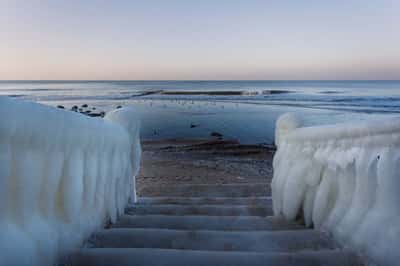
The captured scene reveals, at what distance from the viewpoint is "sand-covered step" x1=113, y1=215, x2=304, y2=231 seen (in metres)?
2.62

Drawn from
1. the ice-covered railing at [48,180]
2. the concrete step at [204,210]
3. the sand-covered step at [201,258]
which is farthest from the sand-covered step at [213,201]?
the sand-covered step at [201,258]

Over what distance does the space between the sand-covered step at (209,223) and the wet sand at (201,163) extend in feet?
7.00

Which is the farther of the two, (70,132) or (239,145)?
(239,145)

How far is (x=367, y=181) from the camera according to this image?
73.0 inches

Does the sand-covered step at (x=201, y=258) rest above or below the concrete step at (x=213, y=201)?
above

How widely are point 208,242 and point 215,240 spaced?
44mm

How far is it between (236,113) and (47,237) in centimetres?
1833

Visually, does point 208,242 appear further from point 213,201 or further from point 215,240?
point 213,201

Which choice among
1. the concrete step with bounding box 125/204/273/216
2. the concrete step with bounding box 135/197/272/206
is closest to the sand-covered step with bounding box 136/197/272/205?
the concrete step with bounding box 135/197/272/206

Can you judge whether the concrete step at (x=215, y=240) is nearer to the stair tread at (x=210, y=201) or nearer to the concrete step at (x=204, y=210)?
the concrete step at (x=204, y=210)

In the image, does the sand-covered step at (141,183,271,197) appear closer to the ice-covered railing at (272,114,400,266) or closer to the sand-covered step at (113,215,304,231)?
the ice-covered railing at (272,114,400,266)

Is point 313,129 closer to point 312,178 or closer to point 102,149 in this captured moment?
point 312,178

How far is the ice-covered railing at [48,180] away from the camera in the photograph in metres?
1.47

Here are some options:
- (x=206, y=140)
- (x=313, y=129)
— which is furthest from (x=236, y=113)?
(x=313, y=129)
